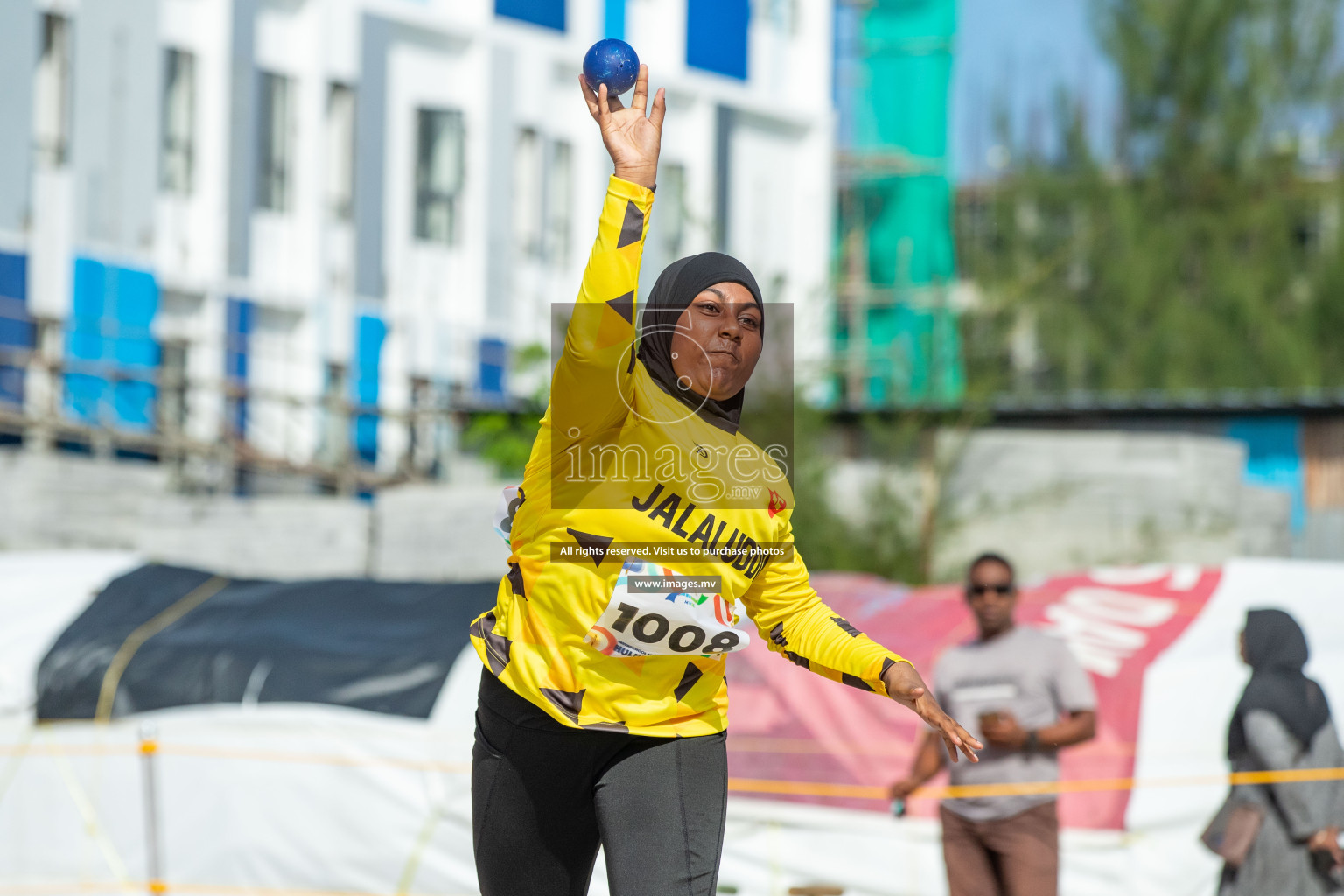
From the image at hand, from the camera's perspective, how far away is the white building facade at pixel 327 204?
53.0 ft

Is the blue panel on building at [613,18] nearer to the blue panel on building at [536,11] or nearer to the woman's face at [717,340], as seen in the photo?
the blue panel on building at [536,11]

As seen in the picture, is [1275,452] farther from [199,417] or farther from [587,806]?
[587,806]

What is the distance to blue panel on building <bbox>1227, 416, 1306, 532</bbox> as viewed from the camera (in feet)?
45.1

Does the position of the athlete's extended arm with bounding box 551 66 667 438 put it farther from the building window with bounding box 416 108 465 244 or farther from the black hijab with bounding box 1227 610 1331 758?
the building window with bounding box 416 108 465 244

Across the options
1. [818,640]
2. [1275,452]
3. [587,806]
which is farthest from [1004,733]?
[1275,452]

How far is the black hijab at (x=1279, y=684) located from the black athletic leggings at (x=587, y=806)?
10.5 feet

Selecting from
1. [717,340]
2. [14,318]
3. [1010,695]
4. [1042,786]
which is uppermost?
[14,318]

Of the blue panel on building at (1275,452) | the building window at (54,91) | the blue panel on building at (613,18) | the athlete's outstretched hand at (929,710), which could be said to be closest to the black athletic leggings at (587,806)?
the athlete's outstretched hand at (929,710)

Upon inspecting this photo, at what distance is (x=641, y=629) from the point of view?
2752 millimetres

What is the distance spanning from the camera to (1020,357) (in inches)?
1099

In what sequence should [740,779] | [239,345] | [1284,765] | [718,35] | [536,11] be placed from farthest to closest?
[718,35]
[536,11]
[239,345]
[740,779]
[1284,765]

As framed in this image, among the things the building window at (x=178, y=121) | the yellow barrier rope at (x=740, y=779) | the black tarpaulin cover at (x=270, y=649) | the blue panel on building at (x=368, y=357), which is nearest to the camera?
the yellow barrier rope at (x=740, y=779)

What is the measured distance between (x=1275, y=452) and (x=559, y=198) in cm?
1253

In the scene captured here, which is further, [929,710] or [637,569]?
[637,569]
